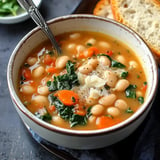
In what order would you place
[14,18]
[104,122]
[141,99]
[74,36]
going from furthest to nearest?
[14,18] → [74,36] → [141,99] → [104,122]

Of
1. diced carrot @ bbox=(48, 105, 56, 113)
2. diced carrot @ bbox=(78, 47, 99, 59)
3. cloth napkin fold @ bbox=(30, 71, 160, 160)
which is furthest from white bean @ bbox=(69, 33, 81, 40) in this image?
cloth napkin fold @ bbox=(30, 71, 160, 160)

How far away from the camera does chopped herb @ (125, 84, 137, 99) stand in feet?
6.88

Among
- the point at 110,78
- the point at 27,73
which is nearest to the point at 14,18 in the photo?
the point at 27,73

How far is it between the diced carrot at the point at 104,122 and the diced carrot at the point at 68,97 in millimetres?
201

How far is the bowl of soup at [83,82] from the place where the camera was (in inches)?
73.3

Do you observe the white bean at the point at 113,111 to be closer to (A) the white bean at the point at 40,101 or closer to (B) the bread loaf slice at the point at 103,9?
(A) the white bean at the point at 40,101

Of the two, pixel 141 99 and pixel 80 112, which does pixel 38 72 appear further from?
pixel 141 99

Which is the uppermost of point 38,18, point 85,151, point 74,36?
point 38,18

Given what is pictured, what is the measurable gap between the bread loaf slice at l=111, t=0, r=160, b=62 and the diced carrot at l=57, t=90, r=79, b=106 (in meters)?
0.90

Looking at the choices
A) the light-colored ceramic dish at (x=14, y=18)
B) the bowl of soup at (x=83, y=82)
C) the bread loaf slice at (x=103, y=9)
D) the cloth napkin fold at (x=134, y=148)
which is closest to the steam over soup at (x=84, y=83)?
the bowl of soup at (x=83, y=82)

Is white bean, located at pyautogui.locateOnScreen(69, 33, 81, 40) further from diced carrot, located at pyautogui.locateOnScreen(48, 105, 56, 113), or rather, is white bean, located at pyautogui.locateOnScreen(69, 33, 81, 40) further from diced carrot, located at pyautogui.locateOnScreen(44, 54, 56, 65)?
diced carrot, located at pyautogui.locateOnScreen(48, 105, 56, 113)

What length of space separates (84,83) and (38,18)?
0.58 metres

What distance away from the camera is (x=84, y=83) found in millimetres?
2133

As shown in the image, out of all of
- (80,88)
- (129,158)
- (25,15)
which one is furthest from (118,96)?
(25,15)
